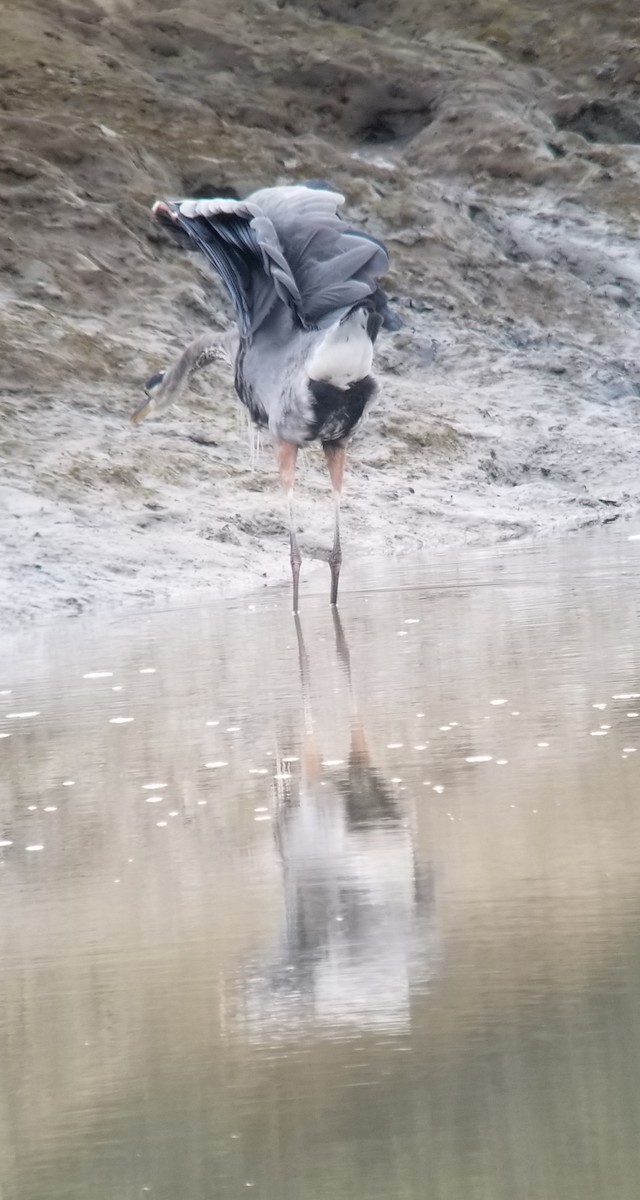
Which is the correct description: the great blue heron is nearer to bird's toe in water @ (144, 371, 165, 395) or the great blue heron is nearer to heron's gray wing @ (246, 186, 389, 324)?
heron's gray wing @ (246, 186, 389, 324)

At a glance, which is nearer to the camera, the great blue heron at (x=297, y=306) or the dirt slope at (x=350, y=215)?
the great blue heron at (x=297, y=306)

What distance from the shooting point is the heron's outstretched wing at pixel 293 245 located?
743 cm

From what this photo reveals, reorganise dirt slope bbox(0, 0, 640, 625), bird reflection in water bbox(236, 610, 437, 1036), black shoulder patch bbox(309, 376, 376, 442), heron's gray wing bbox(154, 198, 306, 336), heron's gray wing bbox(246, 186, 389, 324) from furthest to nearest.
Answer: dirt slope bbox(0, 0, 640, 625), black shoulder patch bbox(309, 376, 376, 442), heron's gray wing bbox(154, 198, 306, 336), heron's gray wing bbox(246, 186, 389, 324), bird reflection in water bbox(236, 610, 437, 1036)

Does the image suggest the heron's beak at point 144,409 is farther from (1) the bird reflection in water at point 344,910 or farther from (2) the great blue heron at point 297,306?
(1) the bird reflection in water at point 344,910

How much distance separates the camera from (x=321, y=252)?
24.8ft

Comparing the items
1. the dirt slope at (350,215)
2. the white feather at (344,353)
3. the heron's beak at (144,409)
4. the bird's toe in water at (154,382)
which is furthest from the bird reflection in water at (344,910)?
the heron's beak at (144,409)

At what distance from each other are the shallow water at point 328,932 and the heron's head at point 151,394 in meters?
4.08

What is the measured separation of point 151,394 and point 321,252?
2436 millimetres

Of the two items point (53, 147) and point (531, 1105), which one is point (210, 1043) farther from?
point (53, 147)

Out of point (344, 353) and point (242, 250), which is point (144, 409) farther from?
point (344, 353)

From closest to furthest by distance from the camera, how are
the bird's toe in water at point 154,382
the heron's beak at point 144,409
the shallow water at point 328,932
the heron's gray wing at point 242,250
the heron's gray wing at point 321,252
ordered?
1. the shallow water at point 328,932
2. the heron's gray wing at point 321,252
3. the heron's gray wing at point 242,250
4. the bird's toe in water at point 154,382
5. the heron's beak at point 144,409

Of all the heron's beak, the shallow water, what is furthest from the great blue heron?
the shallow water

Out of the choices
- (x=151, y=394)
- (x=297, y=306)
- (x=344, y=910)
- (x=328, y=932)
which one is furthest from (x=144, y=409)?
(x=328, y=932)

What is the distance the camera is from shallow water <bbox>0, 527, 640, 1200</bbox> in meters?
2.20
